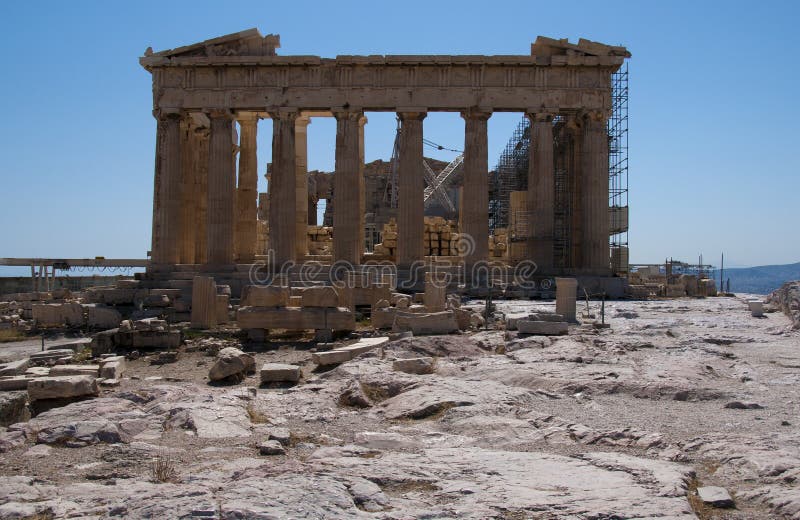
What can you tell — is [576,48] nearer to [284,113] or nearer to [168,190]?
[284,113]

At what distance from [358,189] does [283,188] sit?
3088 millimetres

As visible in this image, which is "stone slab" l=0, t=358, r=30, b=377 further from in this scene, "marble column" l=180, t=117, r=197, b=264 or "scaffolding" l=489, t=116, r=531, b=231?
"scaffolding" l=489, t=116, r=531, b=231

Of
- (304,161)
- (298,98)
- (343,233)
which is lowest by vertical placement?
(343,233)

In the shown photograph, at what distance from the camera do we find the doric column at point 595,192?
30328 millimetres

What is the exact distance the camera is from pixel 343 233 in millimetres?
30750

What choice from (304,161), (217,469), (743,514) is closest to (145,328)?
(217,469)

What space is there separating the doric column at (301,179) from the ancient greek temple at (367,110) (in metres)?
1.30

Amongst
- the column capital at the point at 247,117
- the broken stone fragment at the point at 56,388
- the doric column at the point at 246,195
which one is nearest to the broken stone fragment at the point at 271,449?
the broken stone fragment at the point at 56,388

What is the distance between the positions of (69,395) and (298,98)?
22.0 metres

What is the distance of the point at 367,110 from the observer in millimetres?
30703

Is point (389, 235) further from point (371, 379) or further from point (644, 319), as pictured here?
point (371, 379)

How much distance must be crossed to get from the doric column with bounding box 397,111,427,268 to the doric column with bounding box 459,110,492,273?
1.85 m

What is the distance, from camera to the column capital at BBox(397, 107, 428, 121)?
30094mm

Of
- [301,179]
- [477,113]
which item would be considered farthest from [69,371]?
[301,179]
